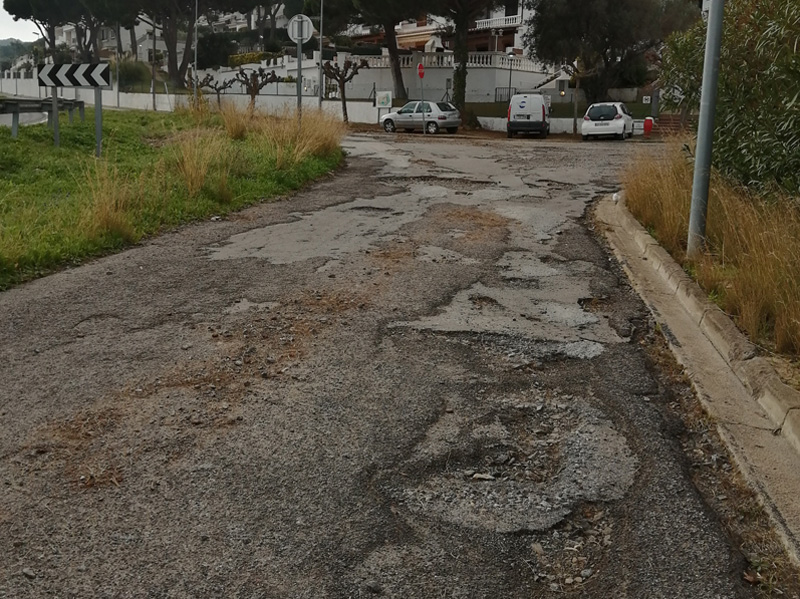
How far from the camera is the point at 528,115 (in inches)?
1403

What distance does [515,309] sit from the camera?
7.06 meters

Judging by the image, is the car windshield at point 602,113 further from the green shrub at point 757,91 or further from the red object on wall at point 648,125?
the green shrub at point 757,91

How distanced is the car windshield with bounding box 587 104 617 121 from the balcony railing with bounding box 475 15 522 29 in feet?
101

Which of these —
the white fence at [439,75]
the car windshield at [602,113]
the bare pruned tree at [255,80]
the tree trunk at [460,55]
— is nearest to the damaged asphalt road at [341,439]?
the car windshield at [602,113]

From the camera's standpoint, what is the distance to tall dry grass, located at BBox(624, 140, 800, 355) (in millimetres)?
6078

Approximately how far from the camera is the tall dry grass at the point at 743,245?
6078mm

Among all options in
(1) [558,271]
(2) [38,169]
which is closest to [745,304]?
(1) [558,271]

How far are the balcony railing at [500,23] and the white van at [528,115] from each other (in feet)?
95.0

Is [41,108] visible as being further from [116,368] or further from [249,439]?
[249,439]

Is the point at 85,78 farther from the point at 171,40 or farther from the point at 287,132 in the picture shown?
the point at 171,40

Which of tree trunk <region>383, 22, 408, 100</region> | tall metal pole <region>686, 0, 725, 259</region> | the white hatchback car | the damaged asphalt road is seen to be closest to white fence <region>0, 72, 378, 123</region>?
tree trunk <region>383, 22, 408, 100</region>

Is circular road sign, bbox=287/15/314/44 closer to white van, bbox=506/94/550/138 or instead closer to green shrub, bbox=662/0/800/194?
green shrub, bbox=662/0/800/194

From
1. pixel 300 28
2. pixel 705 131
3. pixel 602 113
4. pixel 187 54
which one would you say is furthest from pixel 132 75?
pixel 705 131

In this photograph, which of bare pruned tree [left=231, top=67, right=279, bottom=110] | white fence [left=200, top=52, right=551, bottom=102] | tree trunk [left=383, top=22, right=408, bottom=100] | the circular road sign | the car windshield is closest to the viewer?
the circular road sign
